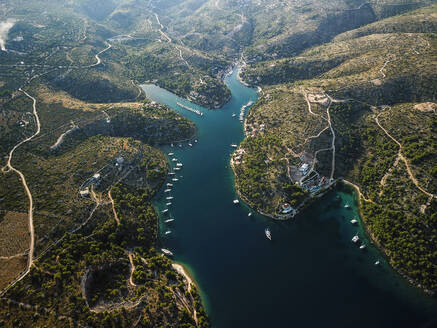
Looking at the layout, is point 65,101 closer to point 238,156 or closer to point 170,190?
point 170,190

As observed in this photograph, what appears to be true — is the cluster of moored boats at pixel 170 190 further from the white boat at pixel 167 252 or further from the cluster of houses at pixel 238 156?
the cluster of houses at pixel 238 156

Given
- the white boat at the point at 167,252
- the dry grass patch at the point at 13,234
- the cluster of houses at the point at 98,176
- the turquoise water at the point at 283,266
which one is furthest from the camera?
the cluster of houses at the point at 98,176

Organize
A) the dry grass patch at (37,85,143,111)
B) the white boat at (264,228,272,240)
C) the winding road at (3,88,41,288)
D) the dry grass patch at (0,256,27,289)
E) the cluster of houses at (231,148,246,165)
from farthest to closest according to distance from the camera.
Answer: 1. the dry grass patch at (37,85,143,111)
2. the cluster of houses at (231,148,246,165)
3. the white boat at (264,228,272,240)
4. the winding road at (3,88,41,288)
5. the dry grass patch at (0,256,27,289)

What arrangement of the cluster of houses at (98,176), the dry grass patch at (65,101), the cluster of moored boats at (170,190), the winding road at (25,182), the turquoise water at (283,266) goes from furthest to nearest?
the dry grass patch at (65,101)
the cluster of houses at (98,176)
the cluster of moored boats at (170,190)
the winding road at (25,182)
the turquoise water at (283,266)

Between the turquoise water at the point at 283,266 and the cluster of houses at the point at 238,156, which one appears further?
the cluster of houses at the point at 238,156

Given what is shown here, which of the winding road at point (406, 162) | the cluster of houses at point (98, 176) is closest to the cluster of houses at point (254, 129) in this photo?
the winding road at point (406, 162)

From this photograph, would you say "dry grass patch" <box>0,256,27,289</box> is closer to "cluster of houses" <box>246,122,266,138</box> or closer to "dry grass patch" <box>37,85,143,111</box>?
"dry grass patch" <box>37,85,143,111</box>

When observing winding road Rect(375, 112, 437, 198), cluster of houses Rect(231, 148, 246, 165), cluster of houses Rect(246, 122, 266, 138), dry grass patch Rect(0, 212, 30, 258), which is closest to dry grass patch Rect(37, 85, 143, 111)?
cluster of houses Rect(246, 122, 266, 138)
